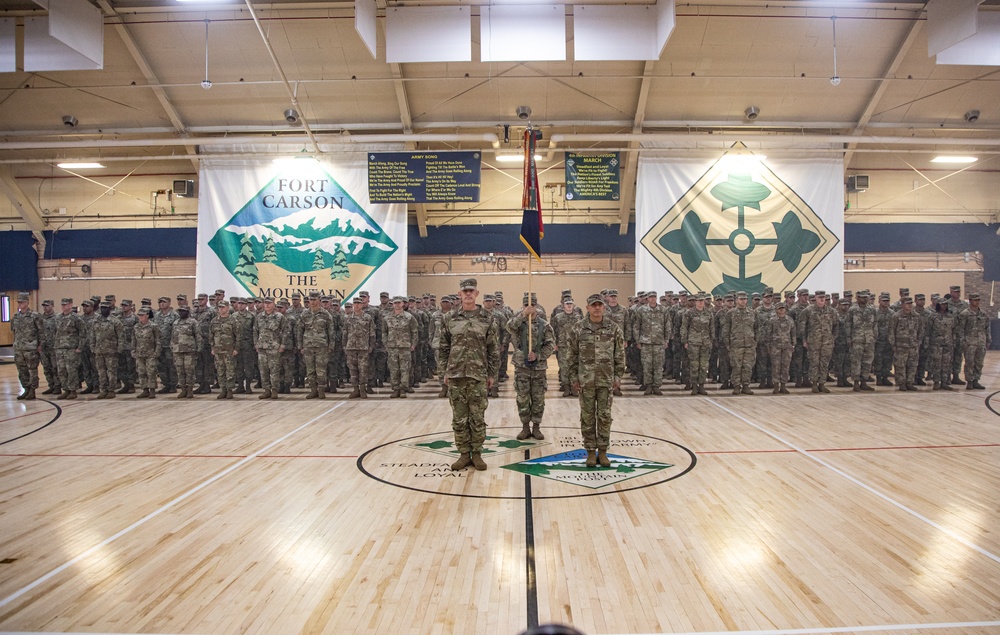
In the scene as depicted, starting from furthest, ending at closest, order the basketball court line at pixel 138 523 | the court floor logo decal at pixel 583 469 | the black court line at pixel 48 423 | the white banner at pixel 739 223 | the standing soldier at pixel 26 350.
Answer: the white banner at pixel 739 223, the standing soldier at pixel 26 350, the black court line at pixel 48 423, the court floor logo decal at pixel 583 469, the basketball court line at pixel 138 523

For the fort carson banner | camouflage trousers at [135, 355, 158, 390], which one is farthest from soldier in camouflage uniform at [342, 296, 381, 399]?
the fort carson banner

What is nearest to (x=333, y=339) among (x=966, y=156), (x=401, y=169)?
(x=401, y=169)

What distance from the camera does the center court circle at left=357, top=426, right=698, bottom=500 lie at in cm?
501

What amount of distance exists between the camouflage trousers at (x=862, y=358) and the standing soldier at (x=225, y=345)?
10.6 metres

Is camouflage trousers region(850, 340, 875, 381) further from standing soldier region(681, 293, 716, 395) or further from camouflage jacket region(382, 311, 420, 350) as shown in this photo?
camouflage jacket region(382, 311, 420, 350)

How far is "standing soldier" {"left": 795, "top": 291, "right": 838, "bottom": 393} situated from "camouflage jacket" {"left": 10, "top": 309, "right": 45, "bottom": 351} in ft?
43.1

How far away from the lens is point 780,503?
459 centimetres

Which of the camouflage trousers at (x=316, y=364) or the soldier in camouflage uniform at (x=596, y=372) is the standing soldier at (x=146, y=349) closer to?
the camouflage trousers at (x=316, y=364)

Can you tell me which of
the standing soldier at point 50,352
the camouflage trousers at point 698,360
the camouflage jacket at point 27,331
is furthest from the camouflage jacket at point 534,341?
the camouflage jacket at point 27,331

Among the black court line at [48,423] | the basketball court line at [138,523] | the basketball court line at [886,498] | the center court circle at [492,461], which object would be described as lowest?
the black court line at [48,423]

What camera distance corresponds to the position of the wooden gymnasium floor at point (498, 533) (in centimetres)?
295

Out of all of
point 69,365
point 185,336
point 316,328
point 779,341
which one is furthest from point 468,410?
point 69,365

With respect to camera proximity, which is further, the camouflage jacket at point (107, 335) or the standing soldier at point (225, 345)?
the camouflage jacket at point (107, 335)

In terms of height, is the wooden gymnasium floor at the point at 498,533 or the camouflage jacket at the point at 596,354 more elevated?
the camouflage jacket at the point at 596,354
